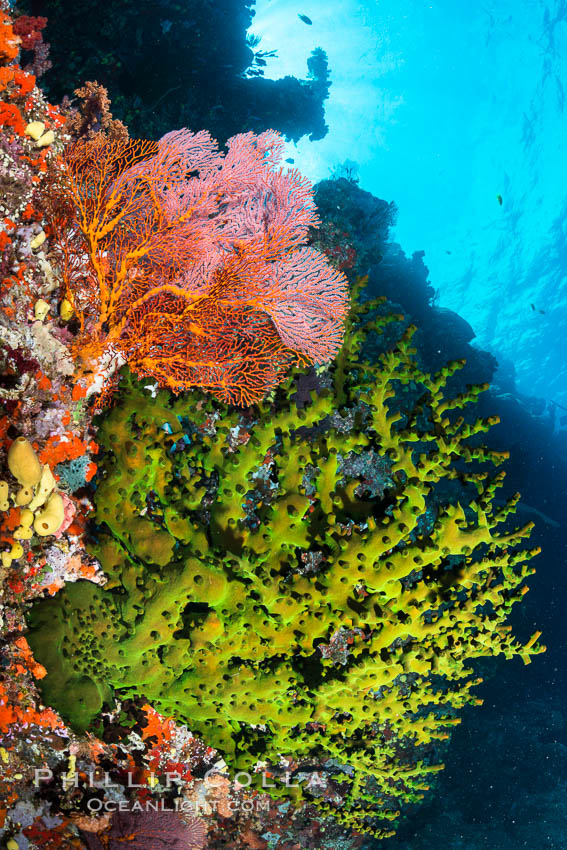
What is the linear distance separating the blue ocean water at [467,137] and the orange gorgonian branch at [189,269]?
105ft

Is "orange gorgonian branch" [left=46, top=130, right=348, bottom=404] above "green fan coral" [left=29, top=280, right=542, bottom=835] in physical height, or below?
above

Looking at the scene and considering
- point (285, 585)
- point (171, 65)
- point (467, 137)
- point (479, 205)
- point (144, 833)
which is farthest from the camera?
point (479, 205)

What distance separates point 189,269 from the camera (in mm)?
3457

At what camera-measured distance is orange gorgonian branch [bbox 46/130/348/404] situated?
3262 millimetres

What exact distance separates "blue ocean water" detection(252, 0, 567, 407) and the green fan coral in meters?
33.1

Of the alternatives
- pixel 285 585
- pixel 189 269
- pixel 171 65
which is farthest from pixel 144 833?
pixel 171 65

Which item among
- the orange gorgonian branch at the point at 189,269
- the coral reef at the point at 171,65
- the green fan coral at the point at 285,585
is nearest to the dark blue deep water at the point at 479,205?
the coral reef at the point at 171,65

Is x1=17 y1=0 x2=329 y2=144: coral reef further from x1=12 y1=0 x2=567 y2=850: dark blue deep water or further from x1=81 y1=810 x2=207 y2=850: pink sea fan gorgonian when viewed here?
x1=81 y1=810 x2=207 y2=850: pink sea fan gorgonian

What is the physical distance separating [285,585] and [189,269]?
95.1 inches

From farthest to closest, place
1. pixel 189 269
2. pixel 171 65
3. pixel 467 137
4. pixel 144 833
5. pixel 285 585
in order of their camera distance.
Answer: pixel 467 137 → pixel 171 65 → pixel 144 833 → pixel 189 269 → pixel 285 585

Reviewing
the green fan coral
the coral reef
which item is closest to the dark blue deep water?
the coral reef

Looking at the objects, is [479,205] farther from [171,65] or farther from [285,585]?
[285,585]

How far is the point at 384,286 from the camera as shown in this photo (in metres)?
12.4

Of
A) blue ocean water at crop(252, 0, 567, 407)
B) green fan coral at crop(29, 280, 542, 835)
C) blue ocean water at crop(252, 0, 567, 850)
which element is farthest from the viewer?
blue ocean water at crop(252, 0, 567, 407)
